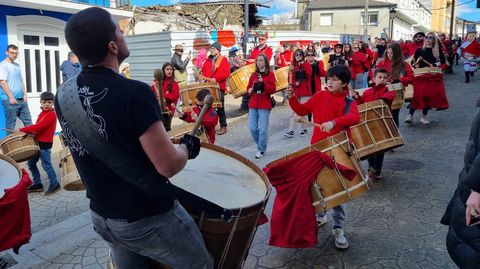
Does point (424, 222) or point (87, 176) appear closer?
point (87, 176)

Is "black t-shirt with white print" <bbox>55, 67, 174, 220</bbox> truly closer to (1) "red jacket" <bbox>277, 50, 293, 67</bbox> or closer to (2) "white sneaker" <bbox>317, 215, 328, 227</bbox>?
(2) "white sneaker" <bbox>317, 215, 328, 227</bbox>

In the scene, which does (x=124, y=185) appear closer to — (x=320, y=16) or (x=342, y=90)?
(x=342, y=90)

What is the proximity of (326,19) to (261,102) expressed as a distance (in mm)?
47238

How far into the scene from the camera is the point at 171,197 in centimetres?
191

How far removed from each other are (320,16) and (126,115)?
52601mm

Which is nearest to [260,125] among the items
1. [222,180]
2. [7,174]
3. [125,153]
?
[7,174]

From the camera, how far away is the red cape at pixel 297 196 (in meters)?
3.35

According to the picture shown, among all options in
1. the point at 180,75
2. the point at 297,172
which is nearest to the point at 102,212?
the point at 297,172

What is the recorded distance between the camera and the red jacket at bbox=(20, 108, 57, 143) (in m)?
5.92

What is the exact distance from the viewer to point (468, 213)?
7.76ft

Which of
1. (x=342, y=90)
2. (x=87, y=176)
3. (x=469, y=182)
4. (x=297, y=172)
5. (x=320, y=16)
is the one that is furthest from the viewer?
(x=320, y=16)

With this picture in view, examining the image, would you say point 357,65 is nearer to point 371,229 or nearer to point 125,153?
point 371,229

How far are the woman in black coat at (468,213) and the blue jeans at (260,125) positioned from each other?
4.64 metres

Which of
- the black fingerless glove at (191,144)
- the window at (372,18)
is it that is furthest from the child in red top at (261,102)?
the window at (372,18)
